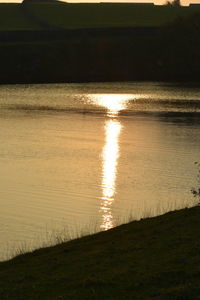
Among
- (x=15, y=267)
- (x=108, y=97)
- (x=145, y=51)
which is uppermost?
(x=145, y=51)

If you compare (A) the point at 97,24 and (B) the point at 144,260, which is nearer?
(B) the point at 144,260

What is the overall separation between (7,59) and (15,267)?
9938 centimetres

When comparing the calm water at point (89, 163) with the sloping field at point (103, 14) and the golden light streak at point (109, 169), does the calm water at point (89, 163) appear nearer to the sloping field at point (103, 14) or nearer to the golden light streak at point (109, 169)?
the golden light streak at point (109, 169)

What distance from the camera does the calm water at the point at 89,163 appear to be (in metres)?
24.6

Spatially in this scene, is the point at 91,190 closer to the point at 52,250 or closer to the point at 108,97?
the point at 52,250

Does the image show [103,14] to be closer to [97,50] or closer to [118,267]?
[97,50]

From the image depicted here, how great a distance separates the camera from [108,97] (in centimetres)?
8162

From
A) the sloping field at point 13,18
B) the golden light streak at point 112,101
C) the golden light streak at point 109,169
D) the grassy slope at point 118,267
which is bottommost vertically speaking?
the grassy slope at point 118,267

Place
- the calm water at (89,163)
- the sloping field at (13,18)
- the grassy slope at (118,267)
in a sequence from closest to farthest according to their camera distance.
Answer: the grassy slope at (118,267), the calm water at (89,163), the sloping field at (13,18)

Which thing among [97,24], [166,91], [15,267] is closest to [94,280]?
[15,267]

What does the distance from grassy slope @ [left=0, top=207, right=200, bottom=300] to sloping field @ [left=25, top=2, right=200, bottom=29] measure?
118805 mm

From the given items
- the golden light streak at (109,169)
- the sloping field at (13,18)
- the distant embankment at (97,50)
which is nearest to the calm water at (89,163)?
the golden light streak at (109,169)

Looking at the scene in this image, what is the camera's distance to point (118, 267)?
14492mm

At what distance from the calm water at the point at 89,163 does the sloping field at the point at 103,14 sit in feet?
217
